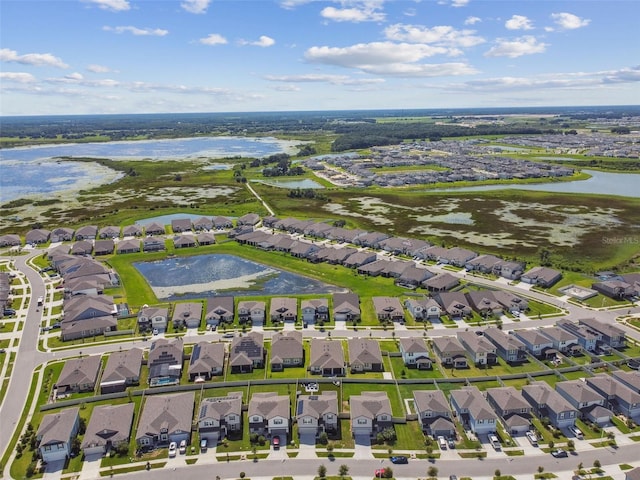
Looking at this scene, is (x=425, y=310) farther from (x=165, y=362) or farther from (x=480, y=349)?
(x=165, y=362)

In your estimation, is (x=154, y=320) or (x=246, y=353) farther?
(x=154, y=320)

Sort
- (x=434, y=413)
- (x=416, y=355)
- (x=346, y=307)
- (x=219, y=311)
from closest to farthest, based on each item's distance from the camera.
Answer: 1. (x=434, y=413)
2. (x=416, y=355)
3. (x=219, y=311)
4. (x=346, y=307)

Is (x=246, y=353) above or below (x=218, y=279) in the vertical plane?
above

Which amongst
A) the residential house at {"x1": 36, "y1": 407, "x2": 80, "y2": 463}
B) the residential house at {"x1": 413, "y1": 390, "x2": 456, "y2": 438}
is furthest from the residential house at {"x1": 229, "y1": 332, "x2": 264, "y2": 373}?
the residential house at {"x1": 413, "y1": 390, "x2": 456, "y2": 438}

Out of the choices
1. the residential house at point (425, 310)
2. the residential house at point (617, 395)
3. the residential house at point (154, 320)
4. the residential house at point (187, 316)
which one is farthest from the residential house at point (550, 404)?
the residential house at point (154, 320)

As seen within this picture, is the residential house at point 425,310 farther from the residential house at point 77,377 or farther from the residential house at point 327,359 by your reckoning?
the residential house at point 77,377

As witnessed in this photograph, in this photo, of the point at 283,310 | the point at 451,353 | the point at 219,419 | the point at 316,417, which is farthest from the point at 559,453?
the point at 283,310

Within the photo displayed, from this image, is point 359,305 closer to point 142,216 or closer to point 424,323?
point 424,323

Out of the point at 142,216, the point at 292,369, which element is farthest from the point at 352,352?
the point at 142,216
